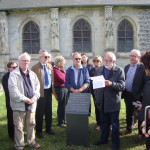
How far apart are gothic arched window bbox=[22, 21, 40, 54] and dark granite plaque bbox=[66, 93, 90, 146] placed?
51.7 ft

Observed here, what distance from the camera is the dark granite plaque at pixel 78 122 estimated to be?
5395 mm

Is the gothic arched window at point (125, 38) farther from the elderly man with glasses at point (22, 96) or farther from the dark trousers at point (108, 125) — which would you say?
the elderly man with glasses at point (22, 96)

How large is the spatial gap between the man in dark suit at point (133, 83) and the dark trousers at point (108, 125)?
0.68 meters

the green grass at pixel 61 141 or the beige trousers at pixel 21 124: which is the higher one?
the beige trousers at pixel 21 124

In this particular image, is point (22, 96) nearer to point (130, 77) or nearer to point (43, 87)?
point (43, 87)

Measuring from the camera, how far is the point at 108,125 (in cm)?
555

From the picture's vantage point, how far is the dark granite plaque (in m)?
5.39

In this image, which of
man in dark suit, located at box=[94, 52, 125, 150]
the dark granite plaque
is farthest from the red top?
man in dark suit, located at box=[94, 52, 125, 150]

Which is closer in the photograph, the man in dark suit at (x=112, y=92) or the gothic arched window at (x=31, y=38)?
the man in dark suit at (x=112, y=92)

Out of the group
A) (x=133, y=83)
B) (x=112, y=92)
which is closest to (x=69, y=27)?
(x=133, y=83)

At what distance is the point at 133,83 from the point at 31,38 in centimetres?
1645

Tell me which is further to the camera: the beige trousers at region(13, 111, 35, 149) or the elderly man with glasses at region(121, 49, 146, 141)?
the elderly man with glasses at region(121, 49, 146, 141)

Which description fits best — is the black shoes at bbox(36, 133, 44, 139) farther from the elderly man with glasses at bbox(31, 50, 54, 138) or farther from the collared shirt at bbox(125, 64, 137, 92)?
the collared shirt at bbox(125, 64, 137, 92)

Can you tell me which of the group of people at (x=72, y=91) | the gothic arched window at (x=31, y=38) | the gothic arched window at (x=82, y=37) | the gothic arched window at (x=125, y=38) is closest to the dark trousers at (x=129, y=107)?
the group of people at (x=72, y=91)
